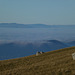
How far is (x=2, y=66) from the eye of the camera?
41.3 metres

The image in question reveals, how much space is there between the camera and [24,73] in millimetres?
28453

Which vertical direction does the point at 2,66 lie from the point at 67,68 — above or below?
below

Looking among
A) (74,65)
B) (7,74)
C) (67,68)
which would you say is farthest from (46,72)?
(7,74)

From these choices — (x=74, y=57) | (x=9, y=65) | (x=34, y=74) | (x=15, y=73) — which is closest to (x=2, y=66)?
(x=9, y=65)

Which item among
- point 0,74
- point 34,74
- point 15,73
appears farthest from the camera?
point 0,74

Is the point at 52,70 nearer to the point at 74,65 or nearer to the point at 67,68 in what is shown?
the point at 67,68

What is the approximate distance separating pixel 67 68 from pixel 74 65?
2193 mm

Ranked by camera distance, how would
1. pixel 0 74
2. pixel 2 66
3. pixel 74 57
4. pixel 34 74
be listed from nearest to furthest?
pixel 34 74 < pixel 0 74 < pixel 74 57 < pixel 2 66

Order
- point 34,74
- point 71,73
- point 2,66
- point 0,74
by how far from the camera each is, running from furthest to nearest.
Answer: point 2,66
point 0,74
point 34,74
point 71,73

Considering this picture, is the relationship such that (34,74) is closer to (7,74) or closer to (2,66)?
(7,74)

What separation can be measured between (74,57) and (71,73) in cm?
859

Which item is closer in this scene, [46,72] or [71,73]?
[71,73]

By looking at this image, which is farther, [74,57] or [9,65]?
[9,65]

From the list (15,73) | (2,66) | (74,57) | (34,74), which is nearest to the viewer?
(34,74)
